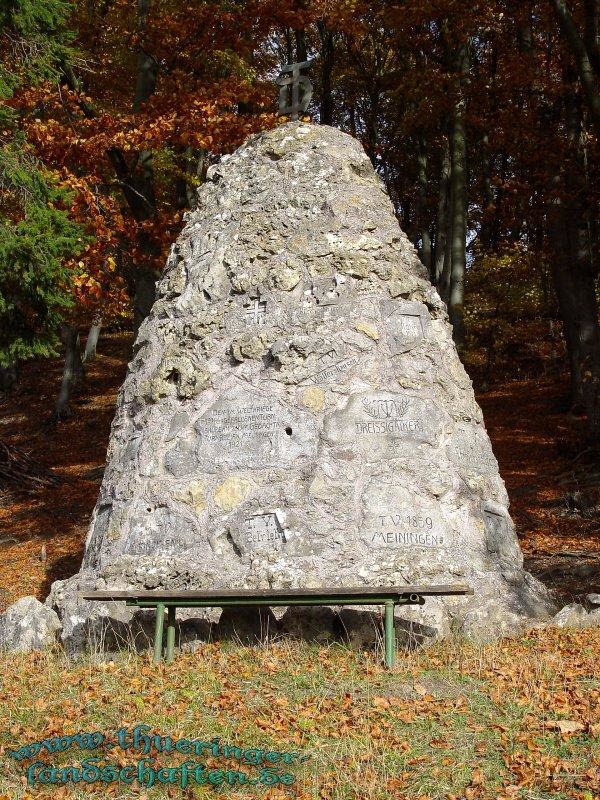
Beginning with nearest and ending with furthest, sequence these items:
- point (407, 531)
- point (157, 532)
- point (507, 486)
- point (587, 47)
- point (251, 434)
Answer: point (407, 531) → point (157, 532) → point (251, 434) → point (587, 47) → point (507, 486)

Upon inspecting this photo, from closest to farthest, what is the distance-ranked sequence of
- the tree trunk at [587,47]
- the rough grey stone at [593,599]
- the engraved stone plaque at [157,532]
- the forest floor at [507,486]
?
the engraved stone plaque at [157,532] → the rough grey stone at [593,599] → the forest floor at [507,486] → the tree trunk at [587,47]

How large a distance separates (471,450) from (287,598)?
7.16 feet

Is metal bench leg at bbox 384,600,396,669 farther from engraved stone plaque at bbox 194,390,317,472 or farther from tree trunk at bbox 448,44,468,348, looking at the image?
tree trunk at bbox 448,44,468,348

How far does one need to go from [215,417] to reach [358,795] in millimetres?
3663

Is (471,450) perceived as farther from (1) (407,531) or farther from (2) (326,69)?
(2) (326,69)

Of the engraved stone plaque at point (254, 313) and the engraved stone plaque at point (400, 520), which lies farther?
the engraved stone plaque at point (254, 313)

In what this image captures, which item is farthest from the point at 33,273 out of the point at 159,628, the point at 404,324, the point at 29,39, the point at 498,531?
the point at 498,531

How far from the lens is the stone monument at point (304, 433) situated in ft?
22.0

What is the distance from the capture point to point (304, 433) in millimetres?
7016

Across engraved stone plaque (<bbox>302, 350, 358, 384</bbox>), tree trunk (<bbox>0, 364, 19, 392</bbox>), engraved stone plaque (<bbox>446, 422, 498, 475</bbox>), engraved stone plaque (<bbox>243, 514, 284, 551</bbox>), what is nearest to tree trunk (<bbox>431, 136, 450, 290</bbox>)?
tree trunk (<bbox>0, 364, 19, 392</bbox>)

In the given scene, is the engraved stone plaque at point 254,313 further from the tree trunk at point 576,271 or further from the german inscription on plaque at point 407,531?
the tree trunk at point 576,271

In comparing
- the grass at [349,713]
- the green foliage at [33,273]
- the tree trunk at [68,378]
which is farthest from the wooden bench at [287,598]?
the tree trunk at [68,378]

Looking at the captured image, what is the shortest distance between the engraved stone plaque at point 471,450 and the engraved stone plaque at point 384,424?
0.19 m

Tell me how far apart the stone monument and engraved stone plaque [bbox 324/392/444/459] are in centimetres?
1
